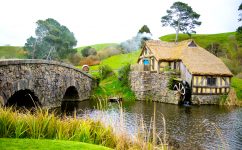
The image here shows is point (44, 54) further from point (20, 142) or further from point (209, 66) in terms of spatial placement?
point (20, 142)

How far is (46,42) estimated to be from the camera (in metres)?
62.0

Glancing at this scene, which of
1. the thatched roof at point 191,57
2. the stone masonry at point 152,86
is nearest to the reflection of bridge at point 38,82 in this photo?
the stone masonry at point 152,86

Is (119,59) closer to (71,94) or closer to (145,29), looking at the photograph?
(145,29)

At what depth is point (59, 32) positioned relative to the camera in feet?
210

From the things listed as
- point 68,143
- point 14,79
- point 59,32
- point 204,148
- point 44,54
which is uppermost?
point 59,32

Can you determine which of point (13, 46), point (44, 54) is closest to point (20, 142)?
point (44, 54)

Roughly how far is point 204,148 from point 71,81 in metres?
20.5

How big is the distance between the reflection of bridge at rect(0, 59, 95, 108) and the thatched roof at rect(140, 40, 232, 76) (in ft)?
34.2

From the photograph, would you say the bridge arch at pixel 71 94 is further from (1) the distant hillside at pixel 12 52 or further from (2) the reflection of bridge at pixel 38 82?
(1) the distant hillside at pixel 12 52

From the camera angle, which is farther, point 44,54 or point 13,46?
point 13,46

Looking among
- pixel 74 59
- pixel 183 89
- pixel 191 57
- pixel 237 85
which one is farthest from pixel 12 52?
pixel 237 85

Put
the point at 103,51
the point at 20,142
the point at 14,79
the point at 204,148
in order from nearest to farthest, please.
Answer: the point at 20,142 < the point at 204,148 < the point at 14,79 < the point at 103,51

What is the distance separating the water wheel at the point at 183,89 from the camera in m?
37.9

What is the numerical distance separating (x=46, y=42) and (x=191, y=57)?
3084 cm
